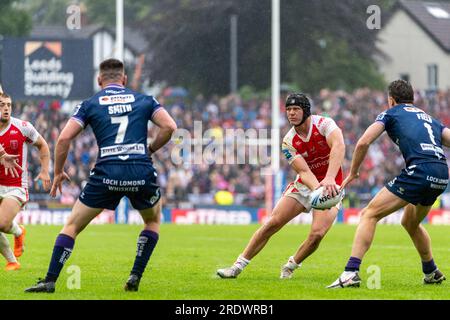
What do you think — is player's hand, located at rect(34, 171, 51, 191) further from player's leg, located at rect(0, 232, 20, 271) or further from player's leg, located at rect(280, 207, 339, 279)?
player's leg, located at rect(280, 207, 339, 279)

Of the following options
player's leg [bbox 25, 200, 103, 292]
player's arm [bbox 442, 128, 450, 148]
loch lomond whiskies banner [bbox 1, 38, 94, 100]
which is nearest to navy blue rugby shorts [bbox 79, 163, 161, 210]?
player's leg [bbox 25, 200, 103, 292]

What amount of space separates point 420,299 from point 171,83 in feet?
89.2

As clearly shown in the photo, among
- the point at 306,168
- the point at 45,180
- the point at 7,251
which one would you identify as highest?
the point at 306,168

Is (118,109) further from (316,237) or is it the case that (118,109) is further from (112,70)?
(316,237)

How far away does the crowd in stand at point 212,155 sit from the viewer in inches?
1389

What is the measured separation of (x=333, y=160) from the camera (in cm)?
1194

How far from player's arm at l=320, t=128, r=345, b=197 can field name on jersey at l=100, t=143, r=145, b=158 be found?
2178 millimetres

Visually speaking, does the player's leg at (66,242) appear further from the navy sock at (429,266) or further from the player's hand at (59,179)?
the navy sock at (429,266)

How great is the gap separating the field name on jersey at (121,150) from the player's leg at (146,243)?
578 millimetres

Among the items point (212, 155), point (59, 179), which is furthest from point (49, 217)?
point (59, 179)

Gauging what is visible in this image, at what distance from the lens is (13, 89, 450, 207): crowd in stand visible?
1389 inches

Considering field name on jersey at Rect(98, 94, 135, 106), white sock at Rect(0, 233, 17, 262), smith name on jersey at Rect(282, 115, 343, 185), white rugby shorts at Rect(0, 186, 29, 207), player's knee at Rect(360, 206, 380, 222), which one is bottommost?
white sock at Rect(0, 233, 17, 262)

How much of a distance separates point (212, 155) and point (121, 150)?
25.7 metres
